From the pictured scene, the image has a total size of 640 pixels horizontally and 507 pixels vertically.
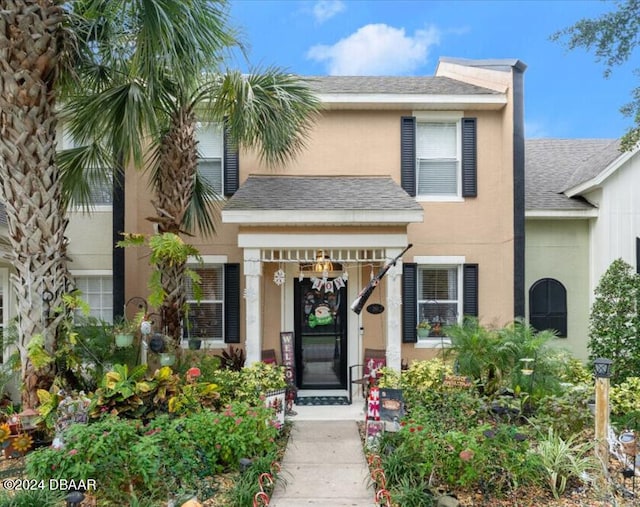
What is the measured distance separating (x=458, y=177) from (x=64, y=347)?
8.17 m

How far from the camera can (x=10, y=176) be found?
243 inches

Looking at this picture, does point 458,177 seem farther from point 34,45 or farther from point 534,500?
point 34,45

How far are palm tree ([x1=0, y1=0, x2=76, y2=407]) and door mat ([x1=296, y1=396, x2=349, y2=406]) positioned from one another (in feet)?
15.1

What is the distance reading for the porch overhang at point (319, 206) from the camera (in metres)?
8.22

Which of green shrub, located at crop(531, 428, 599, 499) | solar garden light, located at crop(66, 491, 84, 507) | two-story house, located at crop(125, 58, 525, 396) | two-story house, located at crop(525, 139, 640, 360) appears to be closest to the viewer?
solar garden light, located at crop(66, 491, 84, 507)

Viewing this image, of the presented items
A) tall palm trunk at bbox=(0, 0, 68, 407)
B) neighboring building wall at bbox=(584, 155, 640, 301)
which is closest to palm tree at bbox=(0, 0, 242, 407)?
tall palm trunk at bbox=(0, 0, 68, 407)

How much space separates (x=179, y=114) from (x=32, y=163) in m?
2.51

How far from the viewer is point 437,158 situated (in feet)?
32.9

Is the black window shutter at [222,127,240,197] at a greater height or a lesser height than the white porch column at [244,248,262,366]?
greater

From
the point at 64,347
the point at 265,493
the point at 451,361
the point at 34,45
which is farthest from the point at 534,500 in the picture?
the point at 34,45

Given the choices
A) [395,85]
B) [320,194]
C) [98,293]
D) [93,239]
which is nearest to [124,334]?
[98,293]

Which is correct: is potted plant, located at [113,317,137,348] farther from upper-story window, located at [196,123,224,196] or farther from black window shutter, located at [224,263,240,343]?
upper-story window, located at [196,123,224,196]

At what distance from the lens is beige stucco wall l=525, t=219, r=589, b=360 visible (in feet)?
34.3

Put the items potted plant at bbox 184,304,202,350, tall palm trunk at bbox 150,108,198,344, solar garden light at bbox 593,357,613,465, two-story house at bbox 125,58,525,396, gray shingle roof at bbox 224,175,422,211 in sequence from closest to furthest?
1. solar garden light at bbox 593,357,613,465
2. tall palm trunk at bbox 150,108,198,344
3. gray shingle roof at bbox 224,175,422,211
4. potted plant at bbox 184,304,202,350
5. two-story house at bbox 125,58,525,396
